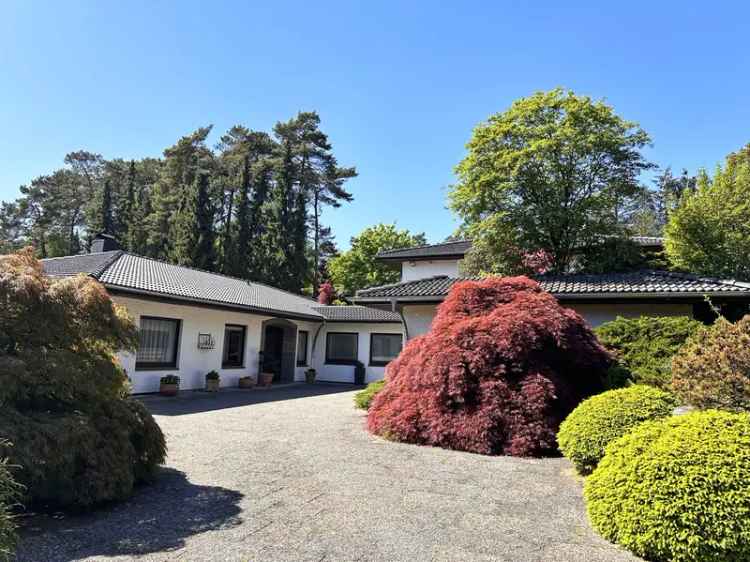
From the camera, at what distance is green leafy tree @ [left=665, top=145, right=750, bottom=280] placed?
1342 cm

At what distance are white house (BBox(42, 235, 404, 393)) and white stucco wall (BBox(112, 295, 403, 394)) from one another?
0.03 metres

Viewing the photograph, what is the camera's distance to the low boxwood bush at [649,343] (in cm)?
759

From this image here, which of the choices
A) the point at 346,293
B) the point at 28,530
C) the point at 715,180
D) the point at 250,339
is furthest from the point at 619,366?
the point at 346,293

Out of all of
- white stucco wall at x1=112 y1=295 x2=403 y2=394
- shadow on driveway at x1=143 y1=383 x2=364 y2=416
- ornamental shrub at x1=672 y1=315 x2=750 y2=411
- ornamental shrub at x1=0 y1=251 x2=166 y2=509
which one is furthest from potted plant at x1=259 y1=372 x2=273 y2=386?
ornamental shrub at x1=672 y1=315 x2=750 y2=411

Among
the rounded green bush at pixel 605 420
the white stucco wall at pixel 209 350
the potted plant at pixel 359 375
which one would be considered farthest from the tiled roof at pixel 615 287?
the potted plant at pixel 359 375

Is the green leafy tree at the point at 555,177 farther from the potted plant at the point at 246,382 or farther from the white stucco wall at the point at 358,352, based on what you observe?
the potted plant at the point at 246,382

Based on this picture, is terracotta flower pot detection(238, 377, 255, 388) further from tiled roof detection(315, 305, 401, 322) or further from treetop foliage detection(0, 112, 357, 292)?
treetop foliage detection(0, 112, 357, 292)

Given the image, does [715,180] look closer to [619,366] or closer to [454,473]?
[619,366]

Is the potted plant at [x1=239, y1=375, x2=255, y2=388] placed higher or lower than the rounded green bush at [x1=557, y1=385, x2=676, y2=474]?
lower

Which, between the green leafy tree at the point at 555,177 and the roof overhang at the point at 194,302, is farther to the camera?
the green leafy tree at the point at 555,177

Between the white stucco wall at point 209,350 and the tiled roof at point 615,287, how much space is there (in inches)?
206

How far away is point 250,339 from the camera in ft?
53.9

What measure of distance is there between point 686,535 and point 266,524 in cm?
304

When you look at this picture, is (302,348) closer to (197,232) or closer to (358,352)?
(358,352)
